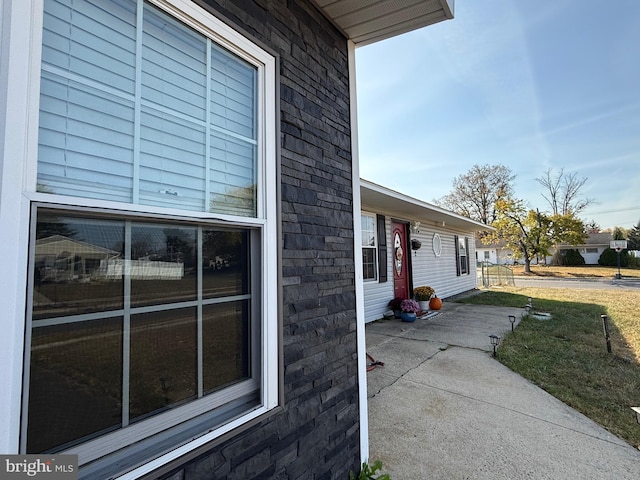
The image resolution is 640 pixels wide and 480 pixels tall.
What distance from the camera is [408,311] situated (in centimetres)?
666

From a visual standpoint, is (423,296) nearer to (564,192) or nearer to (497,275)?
(497,275)

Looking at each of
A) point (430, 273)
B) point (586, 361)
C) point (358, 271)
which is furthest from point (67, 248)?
point (430, 273)

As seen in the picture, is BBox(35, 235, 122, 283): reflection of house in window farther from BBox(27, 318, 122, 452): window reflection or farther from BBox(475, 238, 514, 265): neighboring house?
BBox(475, 238, 514, 265): neighboring house

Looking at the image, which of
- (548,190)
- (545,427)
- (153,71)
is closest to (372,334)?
(545,427)

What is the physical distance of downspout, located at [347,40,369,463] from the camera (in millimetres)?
2137

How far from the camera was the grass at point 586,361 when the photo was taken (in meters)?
2.98

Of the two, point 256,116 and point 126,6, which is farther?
point 256,116

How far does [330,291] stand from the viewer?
6.36 feet

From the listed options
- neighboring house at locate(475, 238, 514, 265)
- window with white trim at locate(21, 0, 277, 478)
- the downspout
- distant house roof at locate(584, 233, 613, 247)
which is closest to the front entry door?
the downspout

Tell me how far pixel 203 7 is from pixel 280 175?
769 mm

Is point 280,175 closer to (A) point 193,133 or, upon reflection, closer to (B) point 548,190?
(A) point 193,133

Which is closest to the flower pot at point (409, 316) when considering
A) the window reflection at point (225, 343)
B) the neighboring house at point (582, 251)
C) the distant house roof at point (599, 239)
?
the window reflection at point (225, 343)

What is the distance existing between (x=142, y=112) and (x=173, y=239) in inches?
19.0

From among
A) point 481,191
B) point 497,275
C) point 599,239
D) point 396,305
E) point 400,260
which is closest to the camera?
point 396,305
